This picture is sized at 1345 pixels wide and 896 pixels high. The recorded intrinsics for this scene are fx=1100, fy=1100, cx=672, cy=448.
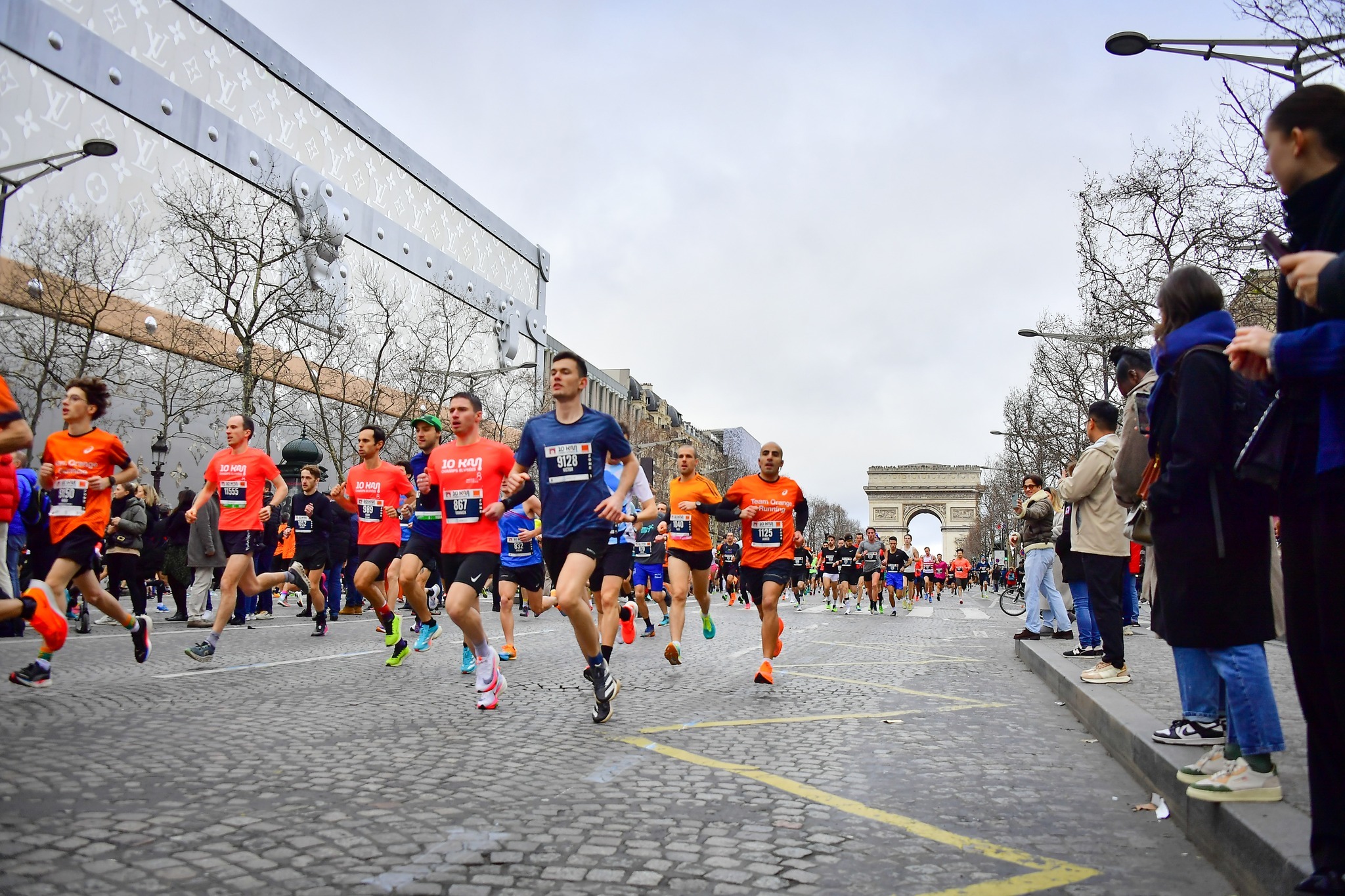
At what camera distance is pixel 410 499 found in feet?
36.6

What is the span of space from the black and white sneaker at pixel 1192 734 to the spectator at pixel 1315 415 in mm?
1805

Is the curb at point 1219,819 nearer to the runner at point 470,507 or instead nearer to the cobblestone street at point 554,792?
the cobblestone street at point 554,792

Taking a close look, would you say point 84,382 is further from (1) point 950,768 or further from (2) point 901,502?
(2) point 901,502

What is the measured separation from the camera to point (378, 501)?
1016 cm

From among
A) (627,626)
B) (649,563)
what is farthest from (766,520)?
(649,563)

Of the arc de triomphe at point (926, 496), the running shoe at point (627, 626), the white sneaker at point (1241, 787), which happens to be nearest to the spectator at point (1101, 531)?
the white sneaker at point (1241, 787)

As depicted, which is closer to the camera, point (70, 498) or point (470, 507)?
point (470, 507)

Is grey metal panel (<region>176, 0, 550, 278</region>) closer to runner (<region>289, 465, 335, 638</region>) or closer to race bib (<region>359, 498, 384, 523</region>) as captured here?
runner (<region>289, 465, 335, 638</region>)

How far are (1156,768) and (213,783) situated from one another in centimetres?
384

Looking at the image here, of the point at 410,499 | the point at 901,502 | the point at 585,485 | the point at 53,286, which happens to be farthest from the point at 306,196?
the point at 901,502

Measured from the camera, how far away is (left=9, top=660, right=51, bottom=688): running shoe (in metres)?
6.87

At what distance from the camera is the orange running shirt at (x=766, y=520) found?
909 cm

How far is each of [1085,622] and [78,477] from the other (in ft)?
26.4

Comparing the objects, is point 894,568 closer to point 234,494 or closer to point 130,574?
point 130,574
